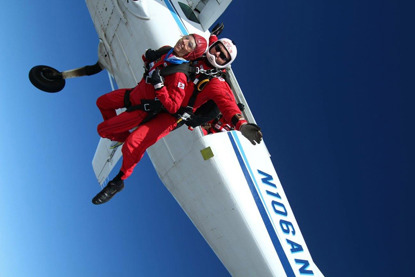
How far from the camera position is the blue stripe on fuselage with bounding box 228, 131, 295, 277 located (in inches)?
206

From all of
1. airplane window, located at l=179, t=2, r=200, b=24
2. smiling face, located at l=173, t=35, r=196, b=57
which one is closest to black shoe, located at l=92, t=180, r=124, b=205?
smiling face, located at l=173, t=35, r=196, b=57

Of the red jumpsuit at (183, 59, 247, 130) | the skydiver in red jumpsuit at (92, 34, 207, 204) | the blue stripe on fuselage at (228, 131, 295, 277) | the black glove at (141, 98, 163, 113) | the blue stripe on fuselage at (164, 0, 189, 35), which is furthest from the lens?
the blue stripe on fuselage at (164, 0, 189, 35)

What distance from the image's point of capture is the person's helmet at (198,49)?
14.6 feet

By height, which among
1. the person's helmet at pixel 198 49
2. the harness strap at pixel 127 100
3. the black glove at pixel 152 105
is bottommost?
the black glove at pixel 152 105

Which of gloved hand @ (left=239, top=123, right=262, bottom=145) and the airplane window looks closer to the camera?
gloved hand @ (left=239, top=123, right=262, bottom=145)

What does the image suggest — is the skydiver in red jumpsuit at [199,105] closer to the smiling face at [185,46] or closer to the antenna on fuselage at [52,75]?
the smiling face at [185,46]

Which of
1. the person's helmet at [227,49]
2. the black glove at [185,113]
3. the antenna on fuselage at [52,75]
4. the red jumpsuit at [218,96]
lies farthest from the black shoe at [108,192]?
the antenna on fuselage at [52,75]

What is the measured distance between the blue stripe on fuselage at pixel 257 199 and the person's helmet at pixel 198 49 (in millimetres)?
1752

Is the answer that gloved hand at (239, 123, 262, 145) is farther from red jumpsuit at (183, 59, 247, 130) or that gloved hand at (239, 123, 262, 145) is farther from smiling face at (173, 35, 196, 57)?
smiling face at (173, 35, 196, 57)

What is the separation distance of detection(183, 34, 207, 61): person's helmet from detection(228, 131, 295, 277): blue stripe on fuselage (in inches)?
69.0

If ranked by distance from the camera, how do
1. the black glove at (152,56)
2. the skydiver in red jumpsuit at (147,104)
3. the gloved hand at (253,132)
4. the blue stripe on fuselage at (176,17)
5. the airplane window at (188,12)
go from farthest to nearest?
the airplane window at (188,12)
the blue stripe on fuselage at (176,17)
the black glove at (152,56)
the skydiver in red jumpsuit at (147,104)
the gloved hand at (253,132)

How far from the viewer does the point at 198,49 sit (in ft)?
14.7

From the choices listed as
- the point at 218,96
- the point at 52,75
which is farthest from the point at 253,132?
the point at 52,75

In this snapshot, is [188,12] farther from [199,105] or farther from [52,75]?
[199,105]
